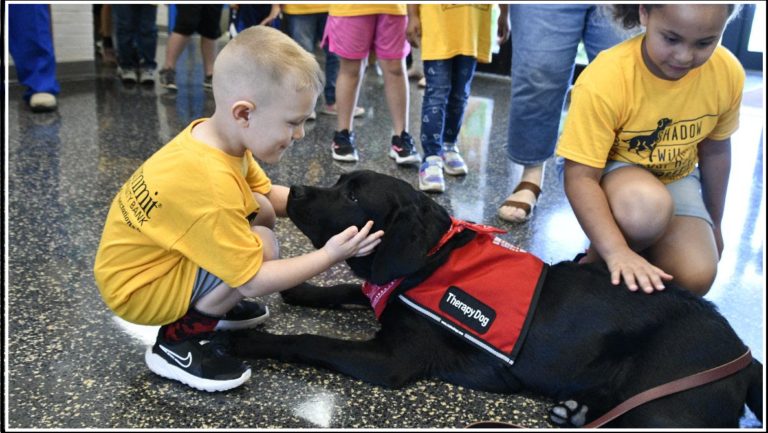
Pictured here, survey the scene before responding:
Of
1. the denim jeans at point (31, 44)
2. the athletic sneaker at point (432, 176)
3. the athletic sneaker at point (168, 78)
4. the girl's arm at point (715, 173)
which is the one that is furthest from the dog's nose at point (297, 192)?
the athletic sneaker at point (168, 78)

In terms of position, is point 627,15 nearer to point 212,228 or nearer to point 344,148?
point 212,228

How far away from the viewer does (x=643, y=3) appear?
165 centimetres

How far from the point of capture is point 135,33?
180 inches

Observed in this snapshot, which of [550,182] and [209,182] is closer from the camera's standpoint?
[209,182]

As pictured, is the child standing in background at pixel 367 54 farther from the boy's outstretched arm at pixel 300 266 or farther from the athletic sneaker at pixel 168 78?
the athletic sneaker at pixel 168 78

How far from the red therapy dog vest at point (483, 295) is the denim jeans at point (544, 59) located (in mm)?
1021

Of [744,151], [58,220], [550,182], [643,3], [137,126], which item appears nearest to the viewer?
[643,3]

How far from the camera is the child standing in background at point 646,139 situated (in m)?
1.68

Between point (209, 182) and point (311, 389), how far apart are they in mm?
502

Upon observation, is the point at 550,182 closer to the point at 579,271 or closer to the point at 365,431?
the point at 579,271

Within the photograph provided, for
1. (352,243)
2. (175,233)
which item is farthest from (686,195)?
(175,233)

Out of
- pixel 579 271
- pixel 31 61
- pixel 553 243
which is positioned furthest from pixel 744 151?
pixel 31 61

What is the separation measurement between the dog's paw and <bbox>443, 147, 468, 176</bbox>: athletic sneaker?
5.69 feet

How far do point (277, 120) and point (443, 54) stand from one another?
61.4 inches
